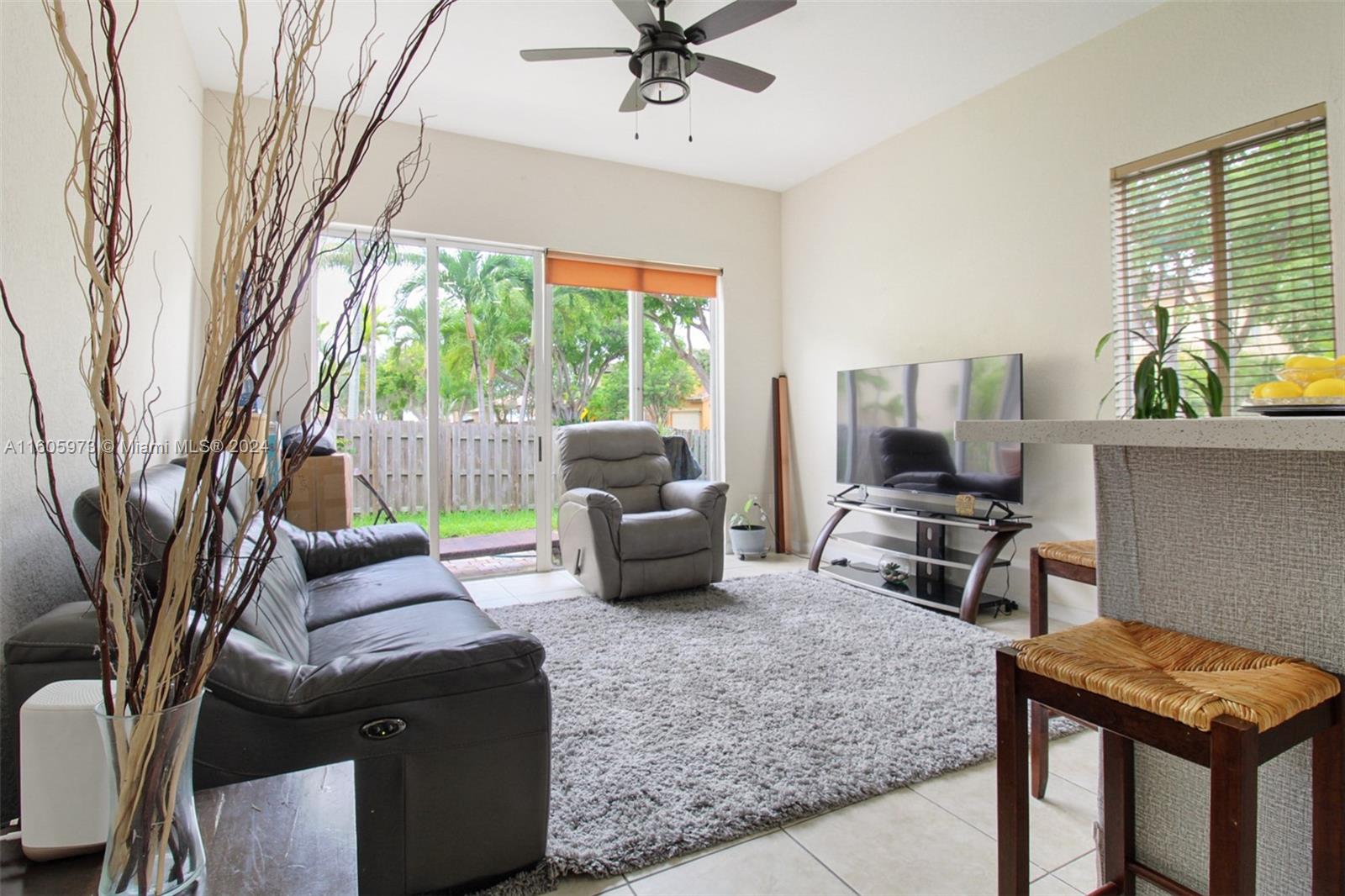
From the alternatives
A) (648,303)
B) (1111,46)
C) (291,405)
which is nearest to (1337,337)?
(1111,46)

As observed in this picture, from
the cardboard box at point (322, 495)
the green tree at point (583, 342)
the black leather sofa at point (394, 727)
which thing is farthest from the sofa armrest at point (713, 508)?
the black leather sofa at point (394, 727)

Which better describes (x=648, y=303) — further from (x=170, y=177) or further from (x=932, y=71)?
(x=170, y=177)

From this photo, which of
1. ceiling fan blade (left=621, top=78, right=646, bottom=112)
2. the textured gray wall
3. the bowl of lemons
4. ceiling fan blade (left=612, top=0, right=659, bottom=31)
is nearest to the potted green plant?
the textured gray wall

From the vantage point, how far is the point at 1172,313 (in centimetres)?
291

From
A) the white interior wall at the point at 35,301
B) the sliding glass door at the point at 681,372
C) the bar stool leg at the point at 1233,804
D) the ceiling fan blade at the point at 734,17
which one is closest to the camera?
the bar stool leg at the point at 1233,804

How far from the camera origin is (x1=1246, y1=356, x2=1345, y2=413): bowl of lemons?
0.88m

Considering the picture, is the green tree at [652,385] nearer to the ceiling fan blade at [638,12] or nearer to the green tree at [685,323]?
the green tree at [685,323]

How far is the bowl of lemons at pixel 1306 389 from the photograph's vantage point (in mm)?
878

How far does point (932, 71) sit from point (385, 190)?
314 cm

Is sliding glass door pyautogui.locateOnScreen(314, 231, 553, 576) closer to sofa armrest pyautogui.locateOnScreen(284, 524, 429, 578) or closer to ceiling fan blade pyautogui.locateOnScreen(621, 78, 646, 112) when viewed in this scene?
sofa armrest pyautogui.locateOnScreen(284, 524, 429, 578)

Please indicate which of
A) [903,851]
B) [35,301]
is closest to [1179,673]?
[903,851]

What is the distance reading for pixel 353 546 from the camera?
2816mm

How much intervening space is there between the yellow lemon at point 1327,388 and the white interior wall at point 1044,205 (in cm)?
215

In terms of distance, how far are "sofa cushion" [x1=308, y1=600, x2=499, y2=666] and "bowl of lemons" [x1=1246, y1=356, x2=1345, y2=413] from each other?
1573 millimetres
